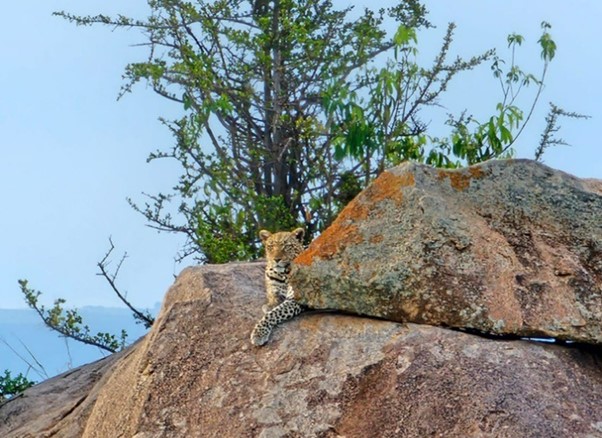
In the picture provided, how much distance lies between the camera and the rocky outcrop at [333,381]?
27.2ft

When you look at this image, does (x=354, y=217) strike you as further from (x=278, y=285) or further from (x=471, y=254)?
(x=471, y=254)

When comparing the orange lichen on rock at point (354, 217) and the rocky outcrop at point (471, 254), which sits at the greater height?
the orange lichen on rock at point (354, 217)

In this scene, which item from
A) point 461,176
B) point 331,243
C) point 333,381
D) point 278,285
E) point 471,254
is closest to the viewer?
point 333,381

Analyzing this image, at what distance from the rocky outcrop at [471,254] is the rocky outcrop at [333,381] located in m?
0.20

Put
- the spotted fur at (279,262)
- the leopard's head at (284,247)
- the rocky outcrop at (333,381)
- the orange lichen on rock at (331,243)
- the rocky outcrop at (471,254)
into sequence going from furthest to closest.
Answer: the leopard's head at (284,247)
the spotted fur at (279,262)
the orange lichen on rock at (331,243)
the rocky outcrop at (471,254)
the rocky outcrop at (333,381)

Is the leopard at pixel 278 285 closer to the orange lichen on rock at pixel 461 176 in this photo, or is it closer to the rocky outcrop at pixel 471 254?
the rocky outcrop at pixel 471 254

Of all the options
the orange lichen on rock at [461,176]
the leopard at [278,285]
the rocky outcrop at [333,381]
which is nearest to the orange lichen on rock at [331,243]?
the leopard at [278,285]

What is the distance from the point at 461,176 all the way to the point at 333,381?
2097 mm

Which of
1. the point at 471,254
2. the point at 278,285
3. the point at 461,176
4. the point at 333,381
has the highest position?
the point at 461,176

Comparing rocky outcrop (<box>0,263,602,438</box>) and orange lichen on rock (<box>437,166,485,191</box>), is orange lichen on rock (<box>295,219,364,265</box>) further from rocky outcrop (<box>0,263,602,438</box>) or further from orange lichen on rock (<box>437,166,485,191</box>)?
orange lichen on rock (<box>437,166,485,191</box>)

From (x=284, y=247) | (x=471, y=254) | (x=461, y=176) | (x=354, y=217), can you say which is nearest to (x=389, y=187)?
(x=354, y=217)

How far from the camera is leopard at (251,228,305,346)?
9.16 m

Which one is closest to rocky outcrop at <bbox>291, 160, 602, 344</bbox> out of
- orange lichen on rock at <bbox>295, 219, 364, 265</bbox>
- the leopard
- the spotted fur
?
orange lichen on rock at <bbox>295, 219, 364, 265</bbox>

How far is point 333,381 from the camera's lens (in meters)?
8.70
